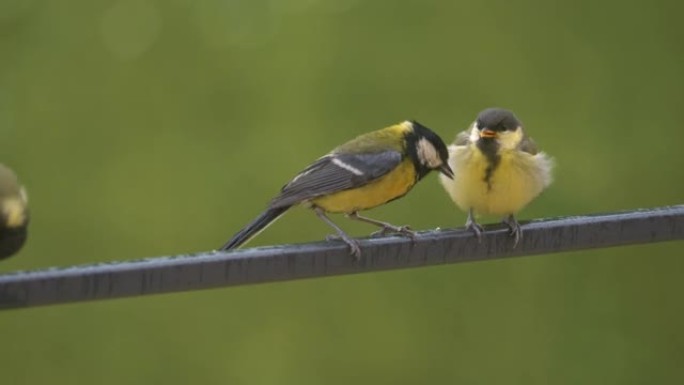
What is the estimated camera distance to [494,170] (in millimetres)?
2100

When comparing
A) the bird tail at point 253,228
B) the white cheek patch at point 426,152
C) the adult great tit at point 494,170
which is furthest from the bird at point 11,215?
the adult great tit at point 494,170

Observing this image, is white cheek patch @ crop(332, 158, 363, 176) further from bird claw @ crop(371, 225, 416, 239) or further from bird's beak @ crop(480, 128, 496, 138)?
bird's beak @ crop(480, 128, 496, 138)

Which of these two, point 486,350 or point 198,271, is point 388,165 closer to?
point 198,271

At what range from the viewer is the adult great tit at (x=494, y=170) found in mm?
2094

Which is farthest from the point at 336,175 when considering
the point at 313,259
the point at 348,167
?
the point at 313,259

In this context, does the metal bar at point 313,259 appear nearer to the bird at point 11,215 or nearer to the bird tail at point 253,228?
the bird at point 11,215

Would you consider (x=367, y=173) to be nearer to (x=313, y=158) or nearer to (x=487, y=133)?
(x=487, y=133)

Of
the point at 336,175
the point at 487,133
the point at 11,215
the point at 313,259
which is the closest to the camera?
the point at 11,215

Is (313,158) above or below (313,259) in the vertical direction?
below

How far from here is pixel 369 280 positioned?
3270mm

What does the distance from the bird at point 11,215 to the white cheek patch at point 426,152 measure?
0.80 m

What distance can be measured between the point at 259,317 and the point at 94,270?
204 cm

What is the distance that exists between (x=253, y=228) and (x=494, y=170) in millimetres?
575

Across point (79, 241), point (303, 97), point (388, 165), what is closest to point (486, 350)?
point (303, 97)
